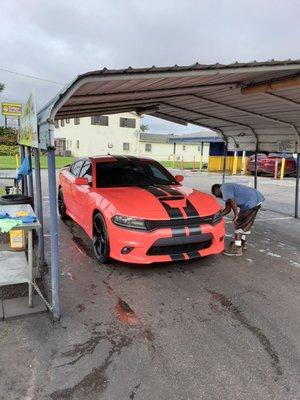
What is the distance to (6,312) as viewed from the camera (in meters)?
3.51

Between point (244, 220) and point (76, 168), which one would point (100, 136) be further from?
point (244, 220)

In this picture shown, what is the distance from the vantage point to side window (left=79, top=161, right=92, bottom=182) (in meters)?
5.91

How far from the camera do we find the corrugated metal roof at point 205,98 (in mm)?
3350

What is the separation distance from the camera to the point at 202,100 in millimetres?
6945

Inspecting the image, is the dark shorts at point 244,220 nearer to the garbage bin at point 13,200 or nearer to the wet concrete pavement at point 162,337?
the wet concrete pavement at point 162,337

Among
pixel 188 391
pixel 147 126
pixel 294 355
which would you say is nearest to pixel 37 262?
pixel 188 391

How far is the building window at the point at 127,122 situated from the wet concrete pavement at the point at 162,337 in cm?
3793

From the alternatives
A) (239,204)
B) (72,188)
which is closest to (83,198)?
(72,188)

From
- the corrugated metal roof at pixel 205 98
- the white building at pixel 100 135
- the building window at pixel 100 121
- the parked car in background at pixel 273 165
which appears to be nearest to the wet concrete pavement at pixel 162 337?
the corrugated metal roof at pixel 205 98

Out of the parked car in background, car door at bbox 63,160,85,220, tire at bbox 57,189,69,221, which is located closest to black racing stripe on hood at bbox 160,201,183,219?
car door at bbox 63,160,85,220

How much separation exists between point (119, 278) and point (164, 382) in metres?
2.02

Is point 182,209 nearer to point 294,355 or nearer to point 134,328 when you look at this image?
point 134,328

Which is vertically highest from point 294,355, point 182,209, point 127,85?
point 127,85

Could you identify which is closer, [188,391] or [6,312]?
[188,391]
